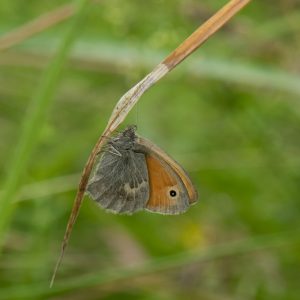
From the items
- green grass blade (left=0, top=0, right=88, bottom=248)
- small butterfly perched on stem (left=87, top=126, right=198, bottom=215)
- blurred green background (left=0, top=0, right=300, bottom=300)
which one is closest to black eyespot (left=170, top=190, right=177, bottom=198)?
small butterfly perched on stem (left=87, top=126, right=198, bottom=215)

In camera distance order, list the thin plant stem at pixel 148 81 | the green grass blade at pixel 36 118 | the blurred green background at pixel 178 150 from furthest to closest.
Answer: the blurred green background at pixel 178 150, the green grass blade at pixel 36 118, the thin plant stem at pixel 148 81

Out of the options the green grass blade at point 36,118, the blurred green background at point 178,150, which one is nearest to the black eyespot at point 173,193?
the green grass blade at point 36,118

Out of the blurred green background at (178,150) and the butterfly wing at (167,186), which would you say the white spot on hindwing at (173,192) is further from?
the blurred green background at (178,150)

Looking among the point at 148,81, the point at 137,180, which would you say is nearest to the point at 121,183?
the point at 137,180

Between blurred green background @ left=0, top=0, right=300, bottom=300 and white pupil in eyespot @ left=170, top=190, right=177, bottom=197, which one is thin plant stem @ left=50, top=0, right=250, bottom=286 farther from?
blurred green background @ left=0, top=0, right=300, bottom=300

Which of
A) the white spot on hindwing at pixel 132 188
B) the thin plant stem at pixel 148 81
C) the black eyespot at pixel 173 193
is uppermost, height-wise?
the white spot on hindwing at pixel 132 188

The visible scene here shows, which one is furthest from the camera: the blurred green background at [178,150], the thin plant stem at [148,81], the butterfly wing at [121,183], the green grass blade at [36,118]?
the blurred green background at [178,150]

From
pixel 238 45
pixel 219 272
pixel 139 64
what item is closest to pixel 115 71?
pixel 139 64

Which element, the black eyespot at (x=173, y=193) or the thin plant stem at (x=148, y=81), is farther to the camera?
the black eyespot at (x=173, y=193)

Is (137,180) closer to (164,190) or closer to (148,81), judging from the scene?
(164,190)
